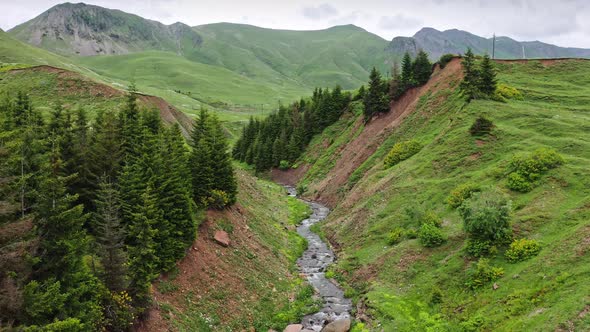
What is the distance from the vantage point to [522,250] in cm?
2972

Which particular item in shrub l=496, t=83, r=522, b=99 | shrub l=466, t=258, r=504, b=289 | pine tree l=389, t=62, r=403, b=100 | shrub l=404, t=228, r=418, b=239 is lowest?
shrub l=404, t=228, r=418, b=239

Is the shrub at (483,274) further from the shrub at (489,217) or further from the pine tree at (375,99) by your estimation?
the pine tree at (375,99)

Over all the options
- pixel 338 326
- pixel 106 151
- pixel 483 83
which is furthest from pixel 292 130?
pixel 338 326

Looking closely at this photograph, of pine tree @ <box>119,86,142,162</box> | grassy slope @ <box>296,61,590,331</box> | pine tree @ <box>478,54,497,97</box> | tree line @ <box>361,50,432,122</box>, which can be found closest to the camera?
grassy slope @ <box>296,61,590,331</box>

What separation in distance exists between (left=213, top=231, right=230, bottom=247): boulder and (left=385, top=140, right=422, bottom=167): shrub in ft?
102

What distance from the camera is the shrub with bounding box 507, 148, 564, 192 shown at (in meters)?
37.2

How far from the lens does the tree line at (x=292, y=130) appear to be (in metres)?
107

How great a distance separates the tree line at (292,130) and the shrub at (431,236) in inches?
2668

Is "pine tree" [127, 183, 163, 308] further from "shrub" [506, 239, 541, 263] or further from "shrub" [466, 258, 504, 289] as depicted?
"shrub" [506, 239, 541, 263]

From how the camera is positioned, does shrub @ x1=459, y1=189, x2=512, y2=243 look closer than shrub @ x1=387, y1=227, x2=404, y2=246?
Yes

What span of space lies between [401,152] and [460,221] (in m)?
24.3

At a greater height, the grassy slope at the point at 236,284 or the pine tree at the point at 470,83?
the pine tree at the point at 470,83

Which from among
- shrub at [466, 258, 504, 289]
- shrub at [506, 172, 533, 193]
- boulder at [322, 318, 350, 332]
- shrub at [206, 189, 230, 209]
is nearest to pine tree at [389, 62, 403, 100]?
shrub at [506, 172, 533, 193]

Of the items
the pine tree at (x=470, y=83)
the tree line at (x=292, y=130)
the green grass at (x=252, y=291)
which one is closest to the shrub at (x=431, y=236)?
the green grass at (x=252, y=291)
